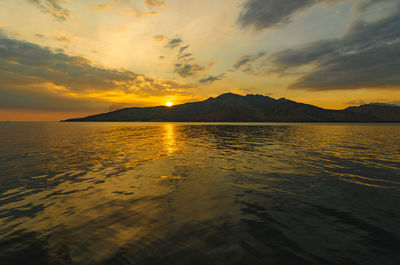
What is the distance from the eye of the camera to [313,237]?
787 centimetres

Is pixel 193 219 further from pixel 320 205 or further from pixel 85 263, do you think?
pixel 320 205

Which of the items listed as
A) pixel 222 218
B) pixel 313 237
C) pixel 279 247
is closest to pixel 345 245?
pixel 313 237

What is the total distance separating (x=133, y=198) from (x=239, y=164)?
42.3 feet

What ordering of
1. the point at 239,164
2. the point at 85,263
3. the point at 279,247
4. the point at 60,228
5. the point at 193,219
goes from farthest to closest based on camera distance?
the point at 239,164
the point at 193,219
the point at 60,228
the point at 279,247
the point at 85,263

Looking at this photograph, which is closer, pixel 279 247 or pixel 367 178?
pixel 279 247

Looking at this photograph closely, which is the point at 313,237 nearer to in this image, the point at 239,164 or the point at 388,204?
the point at 388,204

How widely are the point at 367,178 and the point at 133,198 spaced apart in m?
19.6

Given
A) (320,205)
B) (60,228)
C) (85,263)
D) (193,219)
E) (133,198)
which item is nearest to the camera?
(85,263)

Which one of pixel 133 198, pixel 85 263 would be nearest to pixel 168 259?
pixel 85 263

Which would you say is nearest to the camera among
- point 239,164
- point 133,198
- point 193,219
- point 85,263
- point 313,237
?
point 85,263

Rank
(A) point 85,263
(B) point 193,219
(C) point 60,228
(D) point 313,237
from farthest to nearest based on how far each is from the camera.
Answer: (B) point 193,219, (C) point 60,228, (D) point 313,237, (A) point 85,263

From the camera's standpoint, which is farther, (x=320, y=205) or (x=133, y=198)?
(x=133, y=198)

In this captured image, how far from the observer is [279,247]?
285 inches

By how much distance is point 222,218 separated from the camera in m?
9.55
